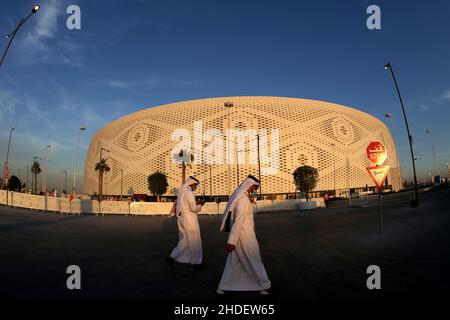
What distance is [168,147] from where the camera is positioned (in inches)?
2889

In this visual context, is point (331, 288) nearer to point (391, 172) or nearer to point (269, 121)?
point (269, 121)

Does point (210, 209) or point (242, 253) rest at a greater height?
point (242, 253)

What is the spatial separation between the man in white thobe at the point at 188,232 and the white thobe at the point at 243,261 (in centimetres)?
156

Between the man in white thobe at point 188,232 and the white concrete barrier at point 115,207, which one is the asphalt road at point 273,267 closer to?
the man in white thobe at point 188,232

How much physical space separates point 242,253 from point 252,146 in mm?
65583

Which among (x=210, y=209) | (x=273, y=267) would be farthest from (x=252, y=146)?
(x=273, y=267)

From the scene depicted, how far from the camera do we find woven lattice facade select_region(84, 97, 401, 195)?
68.7 m

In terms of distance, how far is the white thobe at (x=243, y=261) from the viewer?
3.66 metres

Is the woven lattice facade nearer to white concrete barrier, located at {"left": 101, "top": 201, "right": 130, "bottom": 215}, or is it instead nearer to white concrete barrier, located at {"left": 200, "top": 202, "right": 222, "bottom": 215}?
white concrete barrier, located at {"left": 200, "top": 202, "right": 222, "bottom": 215}

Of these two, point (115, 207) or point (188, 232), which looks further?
point (115, 207)

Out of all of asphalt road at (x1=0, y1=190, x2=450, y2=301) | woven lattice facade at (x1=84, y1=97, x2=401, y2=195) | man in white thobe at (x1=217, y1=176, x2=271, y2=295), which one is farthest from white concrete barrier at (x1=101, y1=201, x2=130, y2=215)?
woven lattice facade at (x1=84, y1=97, x2=401, y2=195)

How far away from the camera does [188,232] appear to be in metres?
5.46

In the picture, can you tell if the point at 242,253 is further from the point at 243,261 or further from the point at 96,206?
the point at 96,206

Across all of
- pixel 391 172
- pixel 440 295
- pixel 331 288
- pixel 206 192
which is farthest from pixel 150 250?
pixel 391 172
